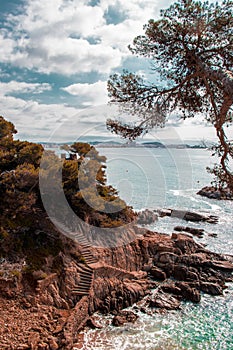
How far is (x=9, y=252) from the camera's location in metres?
16.5

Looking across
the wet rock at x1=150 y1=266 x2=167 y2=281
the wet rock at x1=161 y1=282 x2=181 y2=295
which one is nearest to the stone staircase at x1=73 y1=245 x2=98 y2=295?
the wet rock at x1=161 y1=282 x2=181 y2=295

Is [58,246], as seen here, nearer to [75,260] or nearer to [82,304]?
[75,260]

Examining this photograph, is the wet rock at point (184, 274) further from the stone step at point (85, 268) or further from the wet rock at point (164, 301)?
the stone step at point (85, 268)

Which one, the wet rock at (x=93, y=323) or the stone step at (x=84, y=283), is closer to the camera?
the wet rock at (x=93, y=323)

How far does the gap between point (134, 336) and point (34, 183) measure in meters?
10.6

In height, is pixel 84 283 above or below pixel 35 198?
below

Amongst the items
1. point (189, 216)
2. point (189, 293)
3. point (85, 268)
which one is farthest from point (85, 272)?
point (189, 216)

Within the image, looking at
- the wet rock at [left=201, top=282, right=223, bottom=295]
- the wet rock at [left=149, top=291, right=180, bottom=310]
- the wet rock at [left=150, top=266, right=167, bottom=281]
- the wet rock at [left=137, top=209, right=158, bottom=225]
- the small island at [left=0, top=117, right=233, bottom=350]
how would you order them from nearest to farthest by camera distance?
the small island at [left=0, top=117, right=233, bottom=350]
the wet rock at [left=149, top=291, right=180, bottom=310]
the wet rock at [left=201, top=282, right=223, bottom=295]
the wet rock at [left=150, top=266, right=167, bottom=281]
the wet rock at [left=137, top=209, right=158, bottom=225]

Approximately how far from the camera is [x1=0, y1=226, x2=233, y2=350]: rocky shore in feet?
44.0

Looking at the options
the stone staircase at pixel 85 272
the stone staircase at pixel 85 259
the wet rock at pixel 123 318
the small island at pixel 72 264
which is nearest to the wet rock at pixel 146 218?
the small island at pixel 72 264

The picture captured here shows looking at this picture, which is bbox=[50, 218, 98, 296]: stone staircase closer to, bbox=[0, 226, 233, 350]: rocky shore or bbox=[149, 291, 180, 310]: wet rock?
bbox=[0, 226, 233, 350]: rocky shore

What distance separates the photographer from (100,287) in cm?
1778

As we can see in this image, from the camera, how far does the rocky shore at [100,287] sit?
44.0 feet

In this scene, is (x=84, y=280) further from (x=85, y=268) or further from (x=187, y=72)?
(x=187, y=72)
